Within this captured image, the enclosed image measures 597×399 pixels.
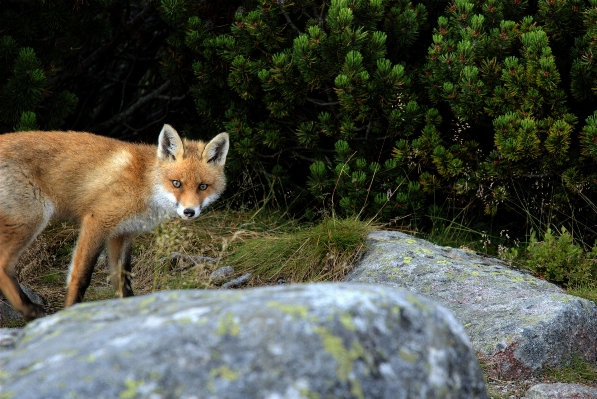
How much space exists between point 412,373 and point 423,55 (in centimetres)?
514

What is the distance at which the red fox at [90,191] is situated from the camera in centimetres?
450

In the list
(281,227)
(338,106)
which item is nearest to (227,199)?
(281,227)

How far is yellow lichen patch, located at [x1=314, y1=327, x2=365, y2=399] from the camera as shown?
191cm

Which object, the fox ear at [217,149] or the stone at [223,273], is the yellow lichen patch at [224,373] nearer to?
the fox ear at [217,149]

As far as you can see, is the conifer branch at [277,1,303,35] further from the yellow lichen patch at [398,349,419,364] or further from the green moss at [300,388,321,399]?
the green moss at [300,388,321,399]

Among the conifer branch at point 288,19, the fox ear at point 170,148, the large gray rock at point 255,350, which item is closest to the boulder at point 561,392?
the large gray rock at point 255,350

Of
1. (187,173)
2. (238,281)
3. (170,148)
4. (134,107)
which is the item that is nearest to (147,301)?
(187,173)

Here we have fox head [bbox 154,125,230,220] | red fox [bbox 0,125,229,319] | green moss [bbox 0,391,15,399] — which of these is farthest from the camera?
fox head [bbox 154,125,230,220]

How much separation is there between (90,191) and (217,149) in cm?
98

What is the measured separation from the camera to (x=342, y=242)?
555cm

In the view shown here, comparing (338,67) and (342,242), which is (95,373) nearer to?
(342,242)

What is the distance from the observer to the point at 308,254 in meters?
5.50

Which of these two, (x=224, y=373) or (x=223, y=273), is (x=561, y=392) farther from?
(x=223, y=273)

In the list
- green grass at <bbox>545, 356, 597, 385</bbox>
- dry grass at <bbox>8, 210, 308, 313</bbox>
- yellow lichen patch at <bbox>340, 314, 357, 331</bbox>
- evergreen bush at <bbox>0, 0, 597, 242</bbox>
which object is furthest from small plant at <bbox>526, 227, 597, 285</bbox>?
yellow lichen patch at <bbox>340, 314, 357, 331</bbox>
